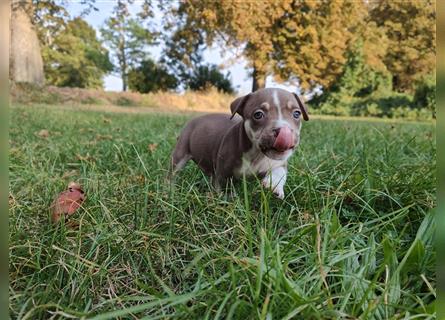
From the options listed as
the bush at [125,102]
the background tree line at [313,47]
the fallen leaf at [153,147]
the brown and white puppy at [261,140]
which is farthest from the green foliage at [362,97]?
the brown and white puppy at [261,140]

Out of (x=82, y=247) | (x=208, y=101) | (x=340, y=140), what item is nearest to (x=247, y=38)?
(x=208, y=101)

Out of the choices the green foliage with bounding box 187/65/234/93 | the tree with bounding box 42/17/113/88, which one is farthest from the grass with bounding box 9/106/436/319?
the tree with bounding box 42/17/113/88

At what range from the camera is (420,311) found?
4.42ft

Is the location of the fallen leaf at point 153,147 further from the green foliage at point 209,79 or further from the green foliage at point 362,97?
the green foliage at point 209,79

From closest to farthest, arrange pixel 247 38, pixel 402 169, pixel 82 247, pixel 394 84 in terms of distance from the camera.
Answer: pixel 82 247 → pixel 402 169 → pixel 247 38 → pixel 394 84

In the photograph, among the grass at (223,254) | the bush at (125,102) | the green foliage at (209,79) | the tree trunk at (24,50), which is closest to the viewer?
the grass at (223,254)

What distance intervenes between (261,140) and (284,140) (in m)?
0.19

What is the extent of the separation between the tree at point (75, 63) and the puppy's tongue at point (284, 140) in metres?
37.5

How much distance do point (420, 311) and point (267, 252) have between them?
1.72ft

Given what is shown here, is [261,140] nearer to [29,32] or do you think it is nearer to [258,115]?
[258,115]

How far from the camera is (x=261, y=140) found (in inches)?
110

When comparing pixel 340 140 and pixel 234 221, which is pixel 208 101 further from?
pixel 234 221

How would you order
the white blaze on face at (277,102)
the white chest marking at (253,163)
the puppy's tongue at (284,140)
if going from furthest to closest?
the white chest marking at (253,163) → the white blaze on face at (277,102) → the puppy's tongue at (284,140)

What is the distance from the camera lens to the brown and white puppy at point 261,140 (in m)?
2.73
